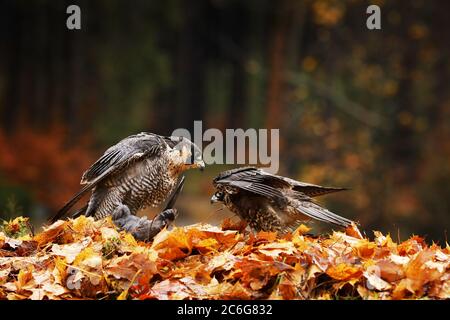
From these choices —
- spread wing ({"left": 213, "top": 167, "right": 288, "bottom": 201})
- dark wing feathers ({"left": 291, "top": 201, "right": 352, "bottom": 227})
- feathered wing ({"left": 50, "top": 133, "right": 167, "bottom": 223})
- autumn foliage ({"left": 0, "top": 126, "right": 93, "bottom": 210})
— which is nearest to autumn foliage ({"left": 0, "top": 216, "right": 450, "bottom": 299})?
dark wing feathers ({"left": 291, "top": 201, "right": 352, "bottom": 227})

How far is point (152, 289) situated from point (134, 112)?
57.9ft

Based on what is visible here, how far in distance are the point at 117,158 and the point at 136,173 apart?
177mm

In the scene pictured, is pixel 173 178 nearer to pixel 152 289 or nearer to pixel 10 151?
pixel 152 289

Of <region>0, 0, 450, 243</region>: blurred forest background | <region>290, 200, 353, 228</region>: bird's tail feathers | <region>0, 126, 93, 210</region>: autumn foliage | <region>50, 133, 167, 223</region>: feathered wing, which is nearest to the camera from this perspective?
<region>290, 200, 353, 228</region>: bird's tail feathers

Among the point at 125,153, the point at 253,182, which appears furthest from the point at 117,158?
the point at 253,182

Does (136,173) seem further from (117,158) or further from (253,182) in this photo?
(253,182)

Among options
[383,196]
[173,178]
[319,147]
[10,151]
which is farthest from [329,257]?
[10,151]

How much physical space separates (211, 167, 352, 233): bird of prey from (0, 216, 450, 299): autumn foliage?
8.0 inches

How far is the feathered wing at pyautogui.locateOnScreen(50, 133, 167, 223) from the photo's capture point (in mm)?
5645

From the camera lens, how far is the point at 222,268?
4.46 m

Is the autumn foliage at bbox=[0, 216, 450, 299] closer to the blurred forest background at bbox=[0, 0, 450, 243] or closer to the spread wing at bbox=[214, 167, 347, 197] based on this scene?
the spread wing at bbox=[214, 167, 347, 197]

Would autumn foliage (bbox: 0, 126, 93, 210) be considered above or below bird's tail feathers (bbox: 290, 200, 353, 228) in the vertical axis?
below

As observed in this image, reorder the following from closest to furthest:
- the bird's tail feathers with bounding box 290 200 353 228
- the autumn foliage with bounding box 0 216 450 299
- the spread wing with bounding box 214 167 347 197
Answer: the autumn foliage with bounding box 0 216 450 299 → the bird's tail feathers with bounding box 290 200 353 228 → the spread wing with bounding box 214 167 347 197

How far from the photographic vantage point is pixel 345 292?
4.26 m
